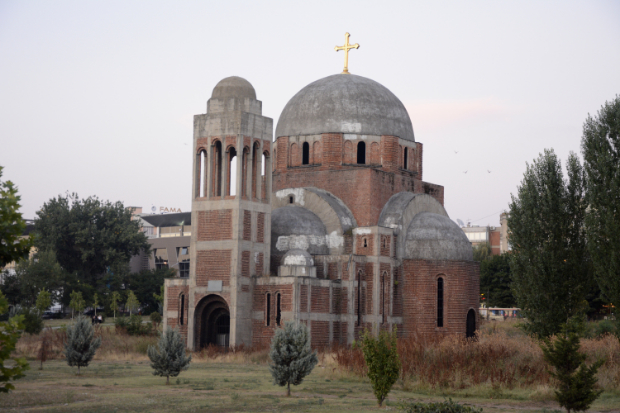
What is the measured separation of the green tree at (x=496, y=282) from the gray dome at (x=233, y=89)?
1494 inches

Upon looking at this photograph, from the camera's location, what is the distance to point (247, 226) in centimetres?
3809

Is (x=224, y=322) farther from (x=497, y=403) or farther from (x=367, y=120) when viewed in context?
(x=497, y=403)

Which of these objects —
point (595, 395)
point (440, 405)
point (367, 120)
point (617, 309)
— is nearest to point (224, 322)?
point (367, 120)

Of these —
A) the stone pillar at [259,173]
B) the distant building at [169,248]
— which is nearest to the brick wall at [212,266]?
the stone pillar at [259,173]

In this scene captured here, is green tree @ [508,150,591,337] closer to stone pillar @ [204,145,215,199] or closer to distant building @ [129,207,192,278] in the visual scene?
stone pillar @ [204,145,215,199]

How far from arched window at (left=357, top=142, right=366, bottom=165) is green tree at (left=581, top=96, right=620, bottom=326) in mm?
15753

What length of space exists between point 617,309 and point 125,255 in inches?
1932

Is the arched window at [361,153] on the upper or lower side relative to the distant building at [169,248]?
upper

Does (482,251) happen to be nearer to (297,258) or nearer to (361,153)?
(361,153)

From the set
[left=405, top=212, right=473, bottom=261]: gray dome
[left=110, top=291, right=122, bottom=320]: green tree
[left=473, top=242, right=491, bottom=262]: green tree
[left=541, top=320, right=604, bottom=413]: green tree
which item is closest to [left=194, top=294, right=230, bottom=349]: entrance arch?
[left=405, top=212, right=473, bottom=261]: gray dome

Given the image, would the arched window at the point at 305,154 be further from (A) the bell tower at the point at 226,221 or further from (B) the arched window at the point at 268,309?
(B) the arched window at the point at 268,309

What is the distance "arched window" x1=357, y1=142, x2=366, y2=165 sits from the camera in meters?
45.3

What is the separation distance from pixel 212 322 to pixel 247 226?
544 cm

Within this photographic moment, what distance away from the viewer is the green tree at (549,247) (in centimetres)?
3266
